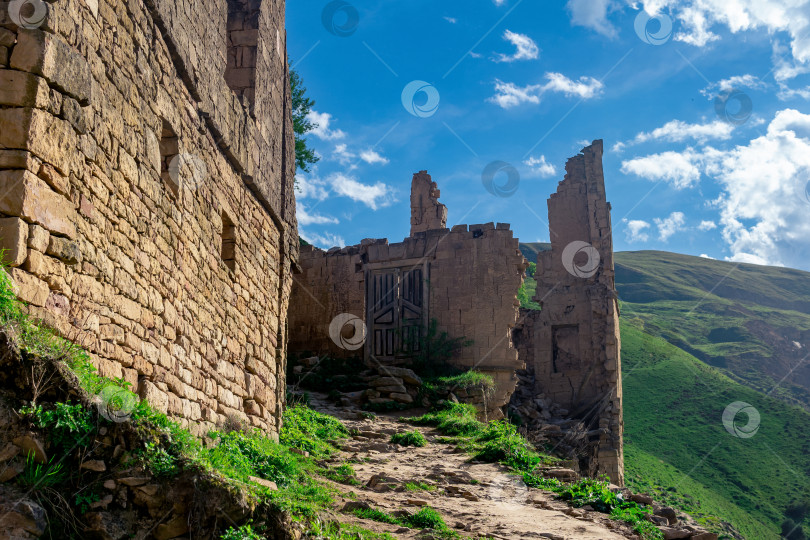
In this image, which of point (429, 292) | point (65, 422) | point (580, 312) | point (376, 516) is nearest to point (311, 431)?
point (376, 516)

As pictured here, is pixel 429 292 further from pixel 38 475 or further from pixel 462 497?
pixel 38 475

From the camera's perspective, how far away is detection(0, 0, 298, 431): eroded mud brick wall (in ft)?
15.0

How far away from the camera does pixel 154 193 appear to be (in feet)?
20.7

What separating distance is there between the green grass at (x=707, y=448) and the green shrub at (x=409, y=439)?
546 inches

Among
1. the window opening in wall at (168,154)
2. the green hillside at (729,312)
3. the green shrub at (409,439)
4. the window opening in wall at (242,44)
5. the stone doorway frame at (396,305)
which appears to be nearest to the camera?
Result: the window opening in wall at (168,154)

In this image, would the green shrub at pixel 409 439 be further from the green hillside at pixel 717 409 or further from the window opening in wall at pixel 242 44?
the green hillside at pixel 717 409

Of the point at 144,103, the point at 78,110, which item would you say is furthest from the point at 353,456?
the point at 78,110

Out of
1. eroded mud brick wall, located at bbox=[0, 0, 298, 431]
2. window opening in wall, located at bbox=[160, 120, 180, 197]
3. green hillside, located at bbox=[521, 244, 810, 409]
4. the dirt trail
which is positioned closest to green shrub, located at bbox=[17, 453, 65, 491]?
eroded mud brick wall, located at bbox=[0, 0, 298, 431]

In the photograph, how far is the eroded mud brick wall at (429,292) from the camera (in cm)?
1838

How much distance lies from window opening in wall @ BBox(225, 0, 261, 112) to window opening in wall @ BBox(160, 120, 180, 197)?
3.34m

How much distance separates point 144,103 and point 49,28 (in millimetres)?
1504

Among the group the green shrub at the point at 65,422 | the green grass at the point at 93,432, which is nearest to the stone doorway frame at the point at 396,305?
the green grass at the point at 93,432

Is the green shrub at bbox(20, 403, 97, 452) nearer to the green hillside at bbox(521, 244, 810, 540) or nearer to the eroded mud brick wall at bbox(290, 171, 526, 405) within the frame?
the eroded mud brick wall at bbox(290, 171, 526, 405)

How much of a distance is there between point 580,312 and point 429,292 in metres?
8.40
